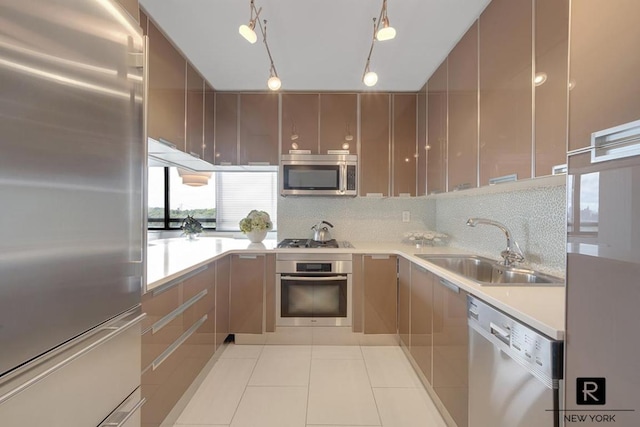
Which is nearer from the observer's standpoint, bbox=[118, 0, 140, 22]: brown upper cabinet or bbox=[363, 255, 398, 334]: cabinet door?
bbox=[118, 0, 140, 22]: brown upper cabinet

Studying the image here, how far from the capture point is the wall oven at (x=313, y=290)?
2557mm

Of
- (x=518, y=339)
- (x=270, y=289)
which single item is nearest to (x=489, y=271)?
(x=518, y=339)

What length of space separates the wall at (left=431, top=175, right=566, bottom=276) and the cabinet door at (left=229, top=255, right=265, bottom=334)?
1.91 metres

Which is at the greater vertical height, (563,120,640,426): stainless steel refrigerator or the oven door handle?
(563,120,640,426): stainless steel refrigerator

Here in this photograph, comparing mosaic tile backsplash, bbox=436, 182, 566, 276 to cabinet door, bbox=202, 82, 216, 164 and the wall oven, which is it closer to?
the wall oven

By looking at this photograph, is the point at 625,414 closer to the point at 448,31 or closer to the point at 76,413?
the point at 76,413

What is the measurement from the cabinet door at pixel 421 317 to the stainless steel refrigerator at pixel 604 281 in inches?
42.7

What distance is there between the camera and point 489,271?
6.28 ft

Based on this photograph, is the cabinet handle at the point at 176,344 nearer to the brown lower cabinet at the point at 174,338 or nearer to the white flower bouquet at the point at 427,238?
the brown lower cabinet at the point at 174,338

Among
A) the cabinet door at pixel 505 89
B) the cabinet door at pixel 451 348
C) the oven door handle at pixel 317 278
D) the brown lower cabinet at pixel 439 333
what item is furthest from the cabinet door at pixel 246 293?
the cabinet door at pixel 505 89

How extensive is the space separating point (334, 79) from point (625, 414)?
2.70m

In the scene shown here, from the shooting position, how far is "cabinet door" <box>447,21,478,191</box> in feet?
5.68

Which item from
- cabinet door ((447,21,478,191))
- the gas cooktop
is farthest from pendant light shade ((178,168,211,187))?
cabinet door ((447,21,478,191))

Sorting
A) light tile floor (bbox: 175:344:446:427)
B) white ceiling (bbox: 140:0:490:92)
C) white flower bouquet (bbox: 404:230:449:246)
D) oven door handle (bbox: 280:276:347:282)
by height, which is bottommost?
light tile floor (bbox: 175:344:446:427)
